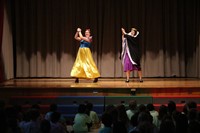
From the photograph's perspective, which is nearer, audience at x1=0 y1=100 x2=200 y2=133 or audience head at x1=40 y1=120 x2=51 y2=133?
audience at x1=0 y1=100 x2=200 y2=133

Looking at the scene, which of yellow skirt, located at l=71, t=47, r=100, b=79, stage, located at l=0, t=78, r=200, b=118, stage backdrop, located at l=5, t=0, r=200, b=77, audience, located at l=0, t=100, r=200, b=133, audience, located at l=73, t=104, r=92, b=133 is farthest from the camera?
stage backdrop, located at l=5, t=0, r=200, b=77

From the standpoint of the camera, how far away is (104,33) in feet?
45.2

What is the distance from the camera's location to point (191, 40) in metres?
13.6

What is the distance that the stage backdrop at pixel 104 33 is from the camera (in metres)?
13.6

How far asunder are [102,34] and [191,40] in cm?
307

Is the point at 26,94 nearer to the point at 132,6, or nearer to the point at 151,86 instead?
the point at 151,86

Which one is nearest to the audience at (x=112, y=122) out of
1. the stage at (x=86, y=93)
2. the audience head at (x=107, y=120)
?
the audience head at (x=107, y=120)

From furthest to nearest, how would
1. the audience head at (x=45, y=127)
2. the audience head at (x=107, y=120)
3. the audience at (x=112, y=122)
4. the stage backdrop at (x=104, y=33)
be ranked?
the stage backdrop at (x=104, y=33)
the audience head at (x=107, y=120)
the audience head at (x=45, y=127)
the audience at (x=112, y=122)

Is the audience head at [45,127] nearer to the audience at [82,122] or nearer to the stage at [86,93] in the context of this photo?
the audience at [82,122]

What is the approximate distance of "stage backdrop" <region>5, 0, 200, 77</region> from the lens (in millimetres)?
13609

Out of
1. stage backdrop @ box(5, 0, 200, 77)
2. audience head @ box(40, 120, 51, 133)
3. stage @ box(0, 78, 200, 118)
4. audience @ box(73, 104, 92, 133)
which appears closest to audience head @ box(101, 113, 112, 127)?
audience head @ box(40, 120, 51, 133)

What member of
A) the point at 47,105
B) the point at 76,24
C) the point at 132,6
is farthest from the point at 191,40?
the point at 47,105

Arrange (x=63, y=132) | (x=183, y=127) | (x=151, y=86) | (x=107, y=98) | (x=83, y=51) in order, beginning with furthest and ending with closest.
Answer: (x=83, y=51) < (x=151, y=86) < (x=107, y=98) < (x=63, y=132) < (x=183, y=127)

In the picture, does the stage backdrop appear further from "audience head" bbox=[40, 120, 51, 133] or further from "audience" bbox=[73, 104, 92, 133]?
"audience head" bbox=[40, 120, 51, 133]
